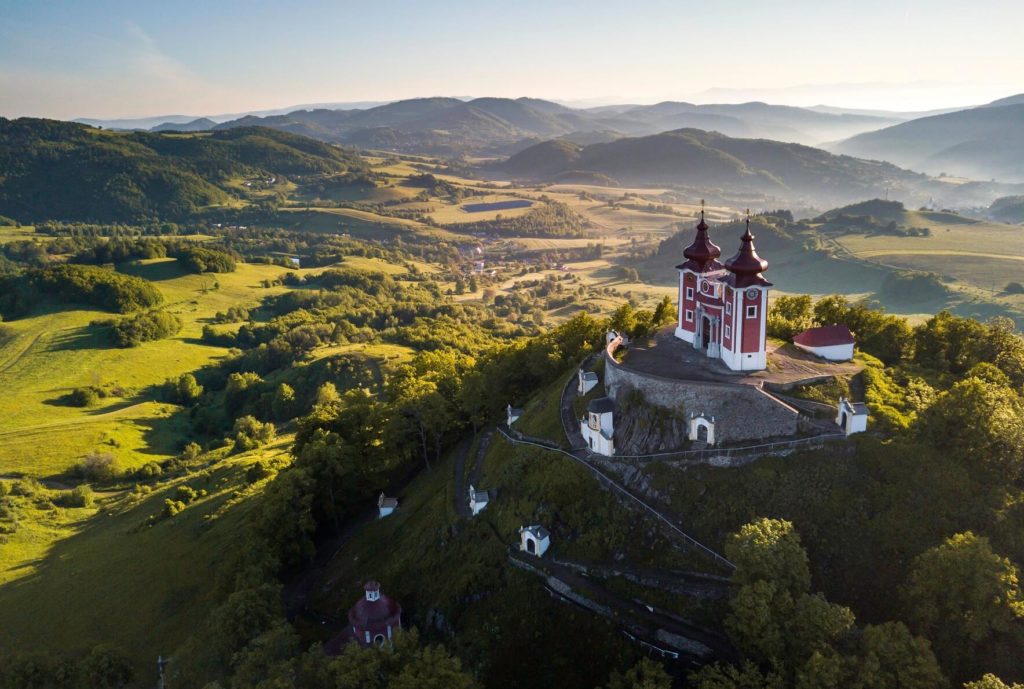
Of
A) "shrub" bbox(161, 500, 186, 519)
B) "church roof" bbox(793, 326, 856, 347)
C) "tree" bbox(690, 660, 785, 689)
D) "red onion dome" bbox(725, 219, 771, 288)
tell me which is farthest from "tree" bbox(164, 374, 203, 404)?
"tree" bbox(690, 660, 785, 689)

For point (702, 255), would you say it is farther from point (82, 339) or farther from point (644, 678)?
point (82, 339)

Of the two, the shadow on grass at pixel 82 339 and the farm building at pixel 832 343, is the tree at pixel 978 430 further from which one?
the shadow on grass at pixel 82 339

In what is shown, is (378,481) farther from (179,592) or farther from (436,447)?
(179,592)

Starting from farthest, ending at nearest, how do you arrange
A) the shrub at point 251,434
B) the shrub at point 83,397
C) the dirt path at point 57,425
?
the shrub at point 83,397 → the dirt path at point 57,425 → the shrub at point 251,434

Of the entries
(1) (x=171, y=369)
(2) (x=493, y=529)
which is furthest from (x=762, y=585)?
(1) (x=171, y=369)

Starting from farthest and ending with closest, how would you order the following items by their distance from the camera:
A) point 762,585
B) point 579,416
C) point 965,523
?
point 579,416
point 965,523
point 762,585

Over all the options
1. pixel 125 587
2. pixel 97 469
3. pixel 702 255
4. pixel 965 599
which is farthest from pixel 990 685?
pixel 97 469

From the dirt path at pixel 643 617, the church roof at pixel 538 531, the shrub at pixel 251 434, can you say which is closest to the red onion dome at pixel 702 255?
the church roof at pixel 538 531
